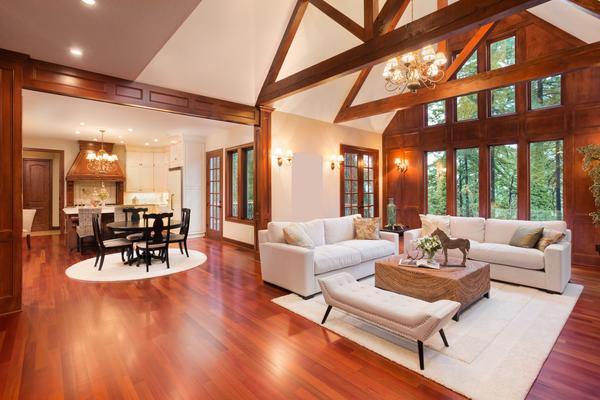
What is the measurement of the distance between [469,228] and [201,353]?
479 cm

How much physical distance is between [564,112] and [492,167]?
157cm

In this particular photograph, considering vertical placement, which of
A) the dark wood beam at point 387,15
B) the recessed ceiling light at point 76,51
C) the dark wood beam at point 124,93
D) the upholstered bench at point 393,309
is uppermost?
the dark wood beam at point 387,15

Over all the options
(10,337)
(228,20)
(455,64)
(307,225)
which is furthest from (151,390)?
(455,64)

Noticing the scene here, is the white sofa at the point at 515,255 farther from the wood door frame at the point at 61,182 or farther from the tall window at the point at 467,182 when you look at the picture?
the wood door frame at the point at 61,182

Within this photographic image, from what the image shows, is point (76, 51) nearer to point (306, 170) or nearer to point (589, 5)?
point (306, 170)

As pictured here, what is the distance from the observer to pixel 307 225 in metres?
4.86

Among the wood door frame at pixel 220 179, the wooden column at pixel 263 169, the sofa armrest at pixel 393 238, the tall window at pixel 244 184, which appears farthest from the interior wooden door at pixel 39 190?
the sofa armrest at pixel 393 238

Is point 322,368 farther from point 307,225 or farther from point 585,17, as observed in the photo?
point 585,17

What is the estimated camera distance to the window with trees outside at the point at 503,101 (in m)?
6.38

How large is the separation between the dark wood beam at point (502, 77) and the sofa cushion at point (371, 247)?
2825 millimetres

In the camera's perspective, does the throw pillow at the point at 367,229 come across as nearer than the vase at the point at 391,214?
Yes

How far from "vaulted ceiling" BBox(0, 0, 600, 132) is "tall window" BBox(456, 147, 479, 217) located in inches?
105

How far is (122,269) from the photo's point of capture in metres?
5.26

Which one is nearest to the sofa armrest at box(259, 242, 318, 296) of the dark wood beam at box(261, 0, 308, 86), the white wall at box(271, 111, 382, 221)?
the white wall at box(271, 111, 382, 221)
